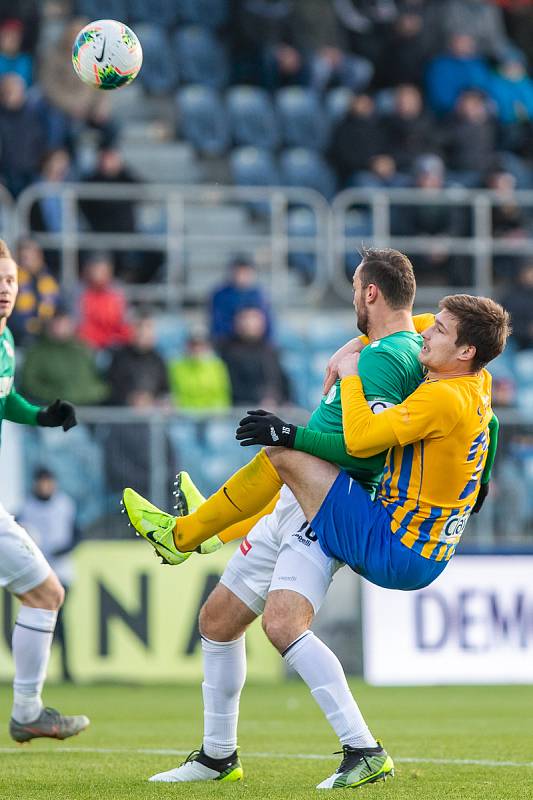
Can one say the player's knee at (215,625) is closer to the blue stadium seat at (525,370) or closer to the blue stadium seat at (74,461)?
the blue stadium seat at (74,461)

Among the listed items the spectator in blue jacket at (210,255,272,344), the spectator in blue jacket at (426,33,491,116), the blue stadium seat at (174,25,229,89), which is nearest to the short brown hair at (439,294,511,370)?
the spectator in blue jacket at (210,255,272,344)

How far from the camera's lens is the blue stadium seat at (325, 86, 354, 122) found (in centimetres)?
2064

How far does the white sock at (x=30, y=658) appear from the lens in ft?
28.1

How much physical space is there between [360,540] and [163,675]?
26.3ft

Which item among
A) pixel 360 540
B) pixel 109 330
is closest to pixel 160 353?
pixel 109 330

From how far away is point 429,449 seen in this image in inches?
281

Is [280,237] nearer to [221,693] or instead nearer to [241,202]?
[241,202]

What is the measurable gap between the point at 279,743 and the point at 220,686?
89.9 inches

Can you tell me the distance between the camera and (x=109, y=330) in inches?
665

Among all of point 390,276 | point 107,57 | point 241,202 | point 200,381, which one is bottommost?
point 200,381

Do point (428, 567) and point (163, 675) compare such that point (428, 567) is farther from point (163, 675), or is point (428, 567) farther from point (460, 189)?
point (460, 189)

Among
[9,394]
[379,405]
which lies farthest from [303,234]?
[379,405]

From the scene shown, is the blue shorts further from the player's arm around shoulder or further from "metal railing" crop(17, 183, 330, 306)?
"metal railing" crop(17, 183, 330, 306)

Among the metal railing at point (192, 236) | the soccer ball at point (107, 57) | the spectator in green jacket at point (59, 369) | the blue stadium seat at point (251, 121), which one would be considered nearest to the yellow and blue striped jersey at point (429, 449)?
the soccer ball at point (107, 57)
